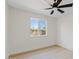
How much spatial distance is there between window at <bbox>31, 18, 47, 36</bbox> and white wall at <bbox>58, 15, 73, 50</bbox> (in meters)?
1.42

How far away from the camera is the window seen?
5539 mm

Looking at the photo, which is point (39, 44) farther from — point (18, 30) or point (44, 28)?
point (18, 30)

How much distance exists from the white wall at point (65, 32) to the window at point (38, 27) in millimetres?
1418

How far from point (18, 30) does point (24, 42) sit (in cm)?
81

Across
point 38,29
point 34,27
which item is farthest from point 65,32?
point 34,27

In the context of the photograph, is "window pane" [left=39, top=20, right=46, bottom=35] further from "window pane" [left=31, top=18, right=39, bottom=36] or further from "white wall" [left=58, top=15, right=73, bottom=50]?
"white wall" [left=58, top=15, right=73, bottom=50]

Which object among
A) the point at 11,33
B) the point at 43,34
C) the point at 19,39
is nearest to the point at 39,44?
the point at 43,34

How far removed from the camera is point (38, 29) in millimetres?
5949

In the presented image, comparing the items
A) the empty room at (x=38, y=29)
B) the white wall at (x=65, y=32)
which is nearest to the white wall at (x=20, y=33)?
the empty room at (x=38, y=29)

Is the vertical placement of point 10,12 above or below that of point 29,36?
above

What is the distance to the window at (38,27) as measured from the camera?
554 centimetres

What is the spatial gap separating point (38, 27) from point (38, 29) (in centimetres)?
14

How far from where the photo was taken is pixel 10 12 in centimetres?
418

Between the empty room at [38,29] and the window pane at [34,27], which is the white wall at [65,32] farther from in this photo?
the window pane at [34,27]
